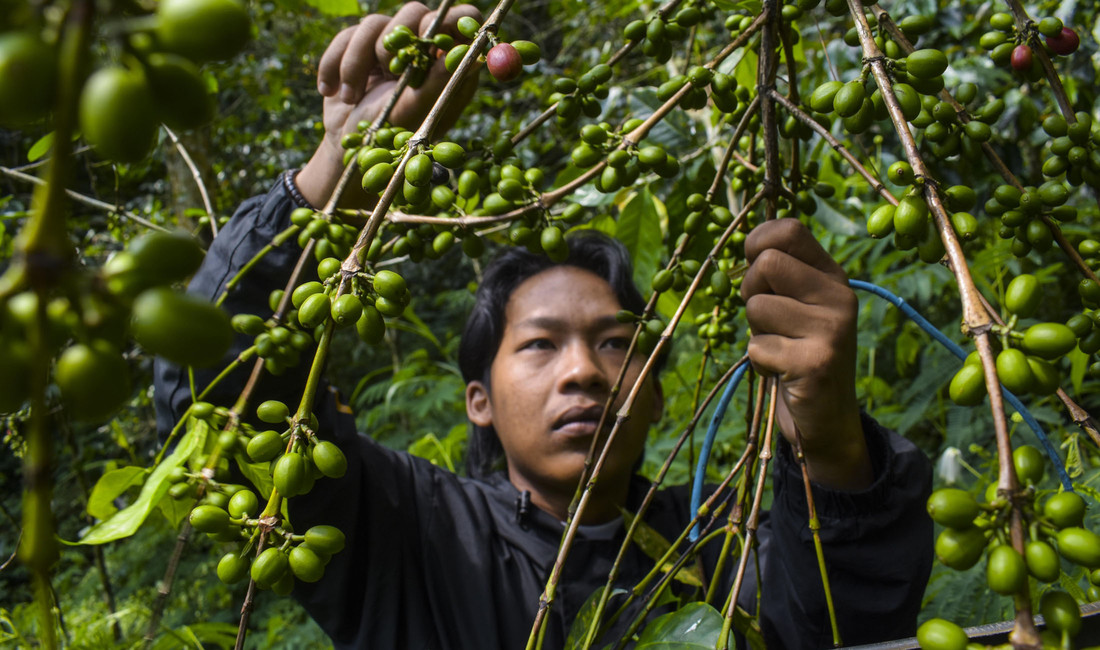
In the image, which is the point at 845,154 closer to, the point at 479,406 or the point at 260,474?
the point at 260,474

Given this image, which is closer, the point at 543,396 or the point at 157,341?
the point at 157,341

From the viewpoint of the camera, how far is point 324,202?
4.04 feet

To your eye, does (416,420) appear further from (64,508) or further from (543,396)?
(64,508)

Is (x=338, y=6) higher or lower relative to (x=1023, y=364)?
higher

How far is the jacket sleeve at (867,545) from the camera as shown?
1.18 meters

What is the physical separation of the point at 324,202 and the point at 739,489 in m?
0.86

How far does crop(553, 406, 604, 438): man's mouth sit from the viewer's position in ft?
5.05

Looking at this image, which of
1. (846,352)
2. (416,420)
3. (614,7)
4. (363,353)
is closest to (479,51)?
(846,352)

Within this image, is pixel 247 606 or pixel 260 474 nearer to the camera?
pixel 247 606

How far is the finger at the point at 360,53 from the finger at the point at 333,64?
0.02m

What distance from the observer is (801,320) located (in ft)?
2.91

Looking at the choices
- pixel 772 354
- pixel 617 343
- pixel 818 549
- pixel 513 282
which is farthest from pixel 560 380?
pixel 818 549

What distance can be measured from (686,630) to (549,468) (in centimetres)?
100

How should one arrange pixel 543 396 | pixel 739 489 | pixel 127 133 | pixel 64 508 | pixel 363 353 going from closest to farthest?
1. pixel 127 133
2. pixel 739 489
3. pixel 543 396
4. pixel 64 508
5. pixel 363 353
